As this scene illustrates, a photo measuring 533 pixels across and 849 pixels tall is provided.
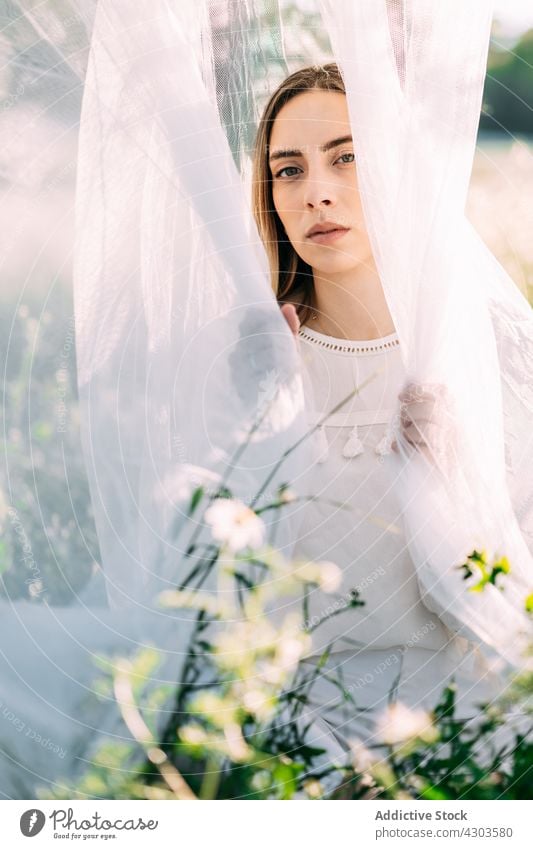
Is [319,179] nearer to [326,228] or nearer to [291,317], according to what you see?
[326,228]

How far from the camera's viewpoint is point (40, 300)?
4.37 ft

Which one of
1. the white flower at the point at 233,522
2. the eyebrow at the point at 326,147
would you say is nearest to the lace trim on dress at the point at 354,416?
the white flower at the point at 233,522

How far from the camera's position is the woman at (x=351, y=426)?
3.85 feet

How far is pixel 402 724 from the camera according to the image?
1.16m

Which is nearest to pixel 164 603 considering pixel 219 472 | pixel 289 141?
pixel 219 472

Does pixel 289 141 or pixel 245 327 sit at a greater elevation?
pixel 289 141

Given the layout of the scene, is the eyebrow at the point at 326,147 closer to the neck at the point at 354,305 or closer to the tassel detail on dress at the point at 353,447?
the neck at the point at 354,305

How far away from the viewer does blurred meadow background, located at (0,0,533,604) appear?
4.16 feet

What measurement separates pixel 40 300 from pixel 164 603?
1.50ft

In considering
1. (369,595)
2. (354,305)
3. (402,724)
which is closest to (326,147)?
(354,305)

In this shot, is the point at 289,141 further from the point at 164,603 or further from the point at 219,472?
the point at 164,603

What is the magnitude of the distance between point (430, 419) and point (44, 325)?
1.74 ft
